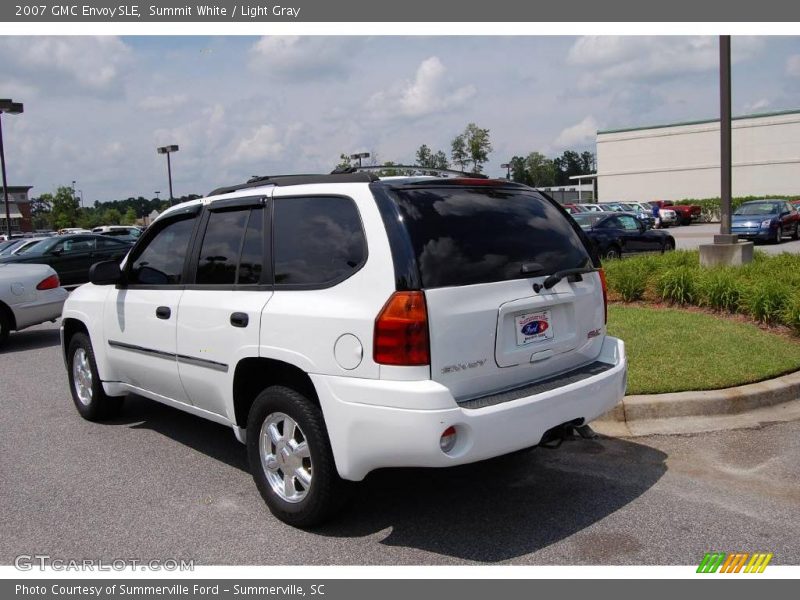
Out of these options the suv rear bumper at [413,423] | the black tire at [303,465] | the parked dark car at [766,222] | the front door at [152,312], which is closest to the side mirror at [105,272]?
the front door at [152,312]

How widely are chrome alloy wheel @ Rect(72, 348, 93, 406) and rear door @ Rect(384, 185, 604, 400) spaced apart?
3.78 m

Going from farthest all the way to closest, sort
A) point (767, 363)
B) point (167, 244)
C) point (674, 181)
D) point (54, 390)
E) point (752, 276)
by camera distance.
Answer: point (674, 181), point (752, 276), point (54, 390), point (767, 363), point (167, 244)

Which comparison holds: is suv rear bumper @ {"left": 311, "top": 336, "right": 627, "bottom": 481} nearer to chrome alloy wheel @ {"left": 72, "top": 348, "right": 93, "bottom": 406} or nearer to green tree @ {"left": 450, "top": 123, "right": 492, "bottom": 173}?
chrome alloy wheel @ {"left": 72, "top": 348, "right": 93, "bottom": 406}

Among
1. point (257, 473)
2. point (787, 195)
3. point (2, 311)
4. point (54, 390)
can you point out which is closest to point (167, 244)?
point (257, 473)

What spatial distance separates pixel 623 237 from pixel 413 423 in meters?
18.1

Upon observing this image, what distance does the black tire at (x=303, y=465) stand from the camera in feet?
12.4

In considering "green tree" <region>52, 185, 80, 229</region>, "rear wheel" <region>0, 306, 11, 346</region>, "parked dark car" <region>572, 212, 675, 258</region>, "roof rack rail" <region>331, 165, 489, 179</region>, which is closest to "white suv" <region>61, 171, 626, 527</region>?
"roof rack rail" <region>331, 165, 489, 179</region>

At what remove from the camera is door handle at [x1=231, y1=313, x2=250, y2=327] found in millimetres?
4168

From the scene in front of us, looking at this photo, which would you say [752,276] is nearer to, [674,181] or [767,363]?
[767,363]

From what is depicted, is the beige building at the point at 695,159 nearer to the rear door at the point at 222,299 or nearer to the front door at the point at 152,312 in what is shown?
the front door at the point at 152,312

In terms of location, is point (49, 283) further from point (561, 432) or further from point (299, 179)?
point (561, 432)

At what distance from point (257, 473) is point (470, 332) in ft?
5.20

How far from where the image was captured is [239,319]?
421 centimetres

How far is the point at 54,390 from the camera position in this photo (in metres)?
7.68
